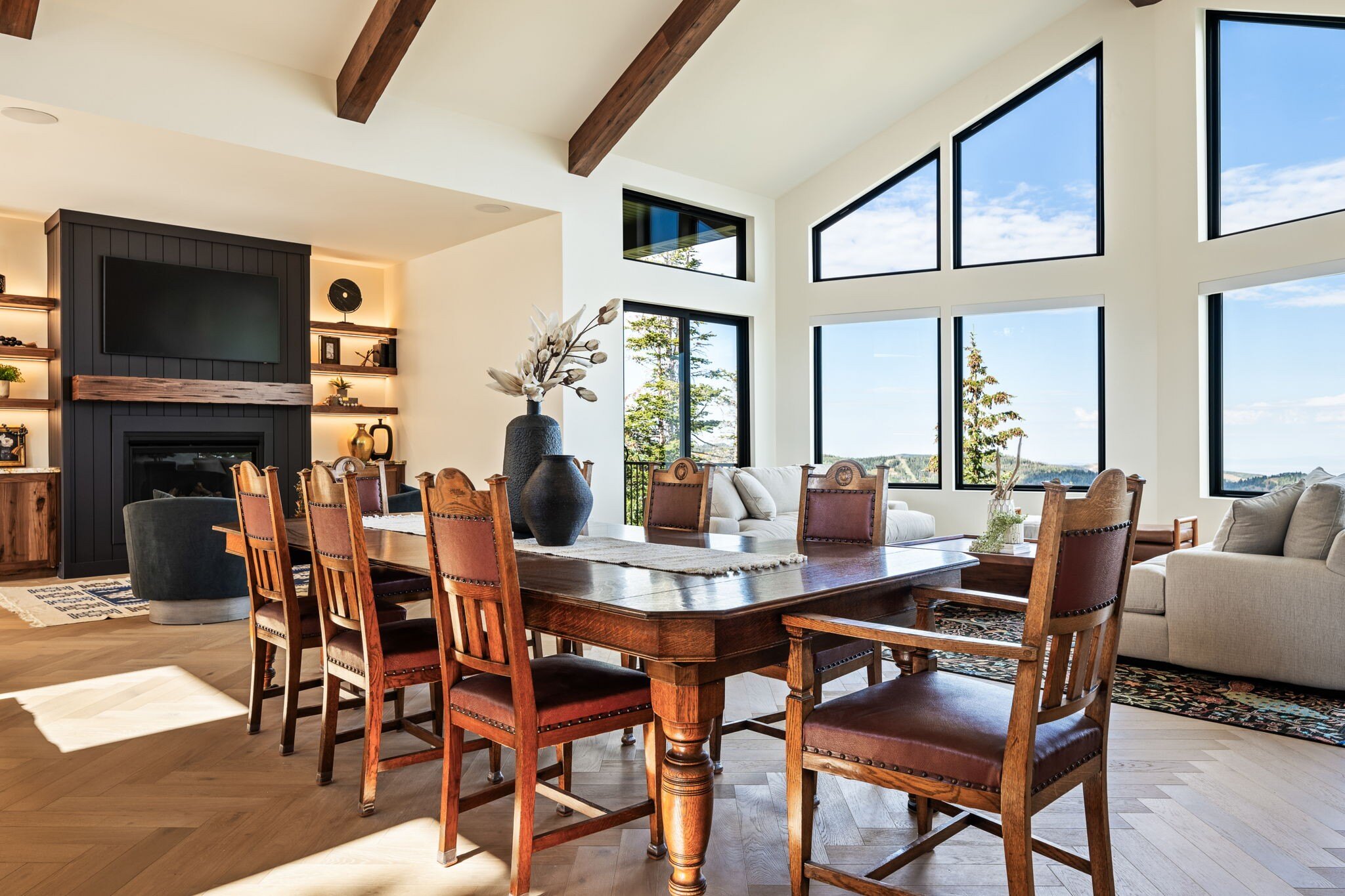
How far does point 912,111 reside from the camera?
7820mm

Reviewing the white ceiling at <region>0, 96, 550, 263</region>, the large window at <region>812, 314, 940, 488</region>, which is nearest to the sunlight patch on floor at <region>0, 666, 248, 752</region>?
the white ceiling at <region>0, 96, 550, 263</region>

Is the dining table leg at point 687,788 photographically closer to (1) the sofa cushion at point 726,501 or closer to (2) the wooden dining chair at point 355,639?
(2) the wooden dining chair at point 355,639

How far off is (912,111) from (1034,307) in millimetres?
2105

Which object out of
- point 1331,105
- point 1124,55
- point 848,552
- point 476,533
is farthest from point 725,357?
point 476,533

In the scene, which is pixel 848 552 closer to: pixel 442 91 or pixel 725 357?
pixel 442 91

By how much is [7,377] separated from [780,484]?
6147 millimetres

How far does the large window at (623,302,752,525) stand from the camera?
286 inches

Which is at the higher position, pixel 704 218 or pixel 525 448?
pixel 704 218

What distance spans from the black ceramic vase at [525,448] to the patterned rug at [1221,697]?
2.00 meters

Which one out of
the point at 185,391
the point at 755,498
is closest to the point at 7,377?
the point at 185,391

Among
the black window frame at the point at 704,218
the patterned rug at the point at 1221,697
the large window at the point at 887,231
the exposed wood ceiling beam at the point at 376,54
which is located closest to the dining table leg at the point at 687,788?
the patterned rug at the point at 1221,697

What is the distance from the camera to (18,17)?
14.2 feet

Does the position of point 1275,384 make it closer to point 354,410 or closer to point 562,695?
point 562,695

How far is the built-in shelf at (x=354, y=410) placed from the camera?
810 cm
